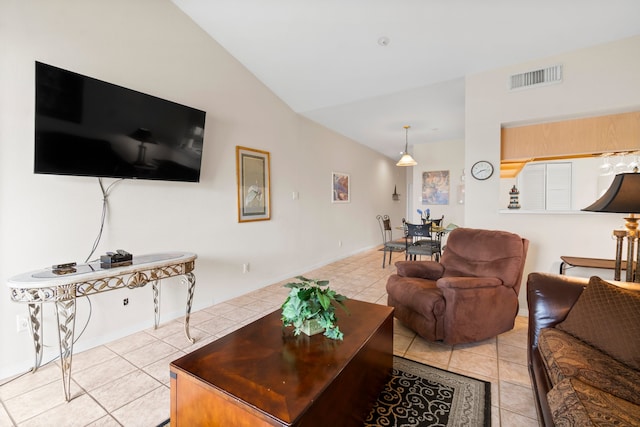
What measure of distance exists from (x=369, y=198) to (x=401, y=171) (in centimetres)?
272

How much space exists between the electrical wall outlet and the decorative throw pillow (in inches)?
143

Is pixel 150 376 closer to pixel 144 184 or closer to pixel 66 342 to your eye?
pixel 66 342

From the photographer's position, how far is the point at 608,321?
4.47 feet

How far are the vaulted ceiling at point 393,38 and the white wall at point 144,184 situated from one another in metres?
0.45

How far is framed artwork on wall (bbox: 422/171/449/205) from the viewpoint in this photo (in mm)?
6352

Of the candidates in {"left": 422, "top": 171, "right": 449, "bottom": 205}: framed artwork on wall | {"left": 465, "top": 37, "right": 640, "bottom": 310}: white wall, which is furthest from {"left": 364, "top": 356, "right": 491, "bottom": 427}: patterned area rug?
{"left": 422, "top": 171, "right": 449, "bottom": 205}: framed artwork on wall

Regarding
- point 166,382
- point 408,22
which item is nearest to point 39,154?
point 166,382

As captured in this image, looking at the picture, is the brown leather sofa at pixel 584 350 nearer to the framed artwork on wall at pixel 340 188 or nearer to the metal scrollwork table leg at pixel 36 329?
the metal scrollwork table leg at pixel 36 329

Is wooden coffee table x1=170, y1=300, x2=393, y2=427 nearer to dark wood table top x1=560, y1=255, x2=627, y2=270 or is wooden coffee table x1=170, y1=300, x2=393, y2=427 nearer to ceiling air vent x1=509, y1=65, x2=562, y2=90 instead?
dark wood table top x1=560, y1=255, x2=627, y2=270

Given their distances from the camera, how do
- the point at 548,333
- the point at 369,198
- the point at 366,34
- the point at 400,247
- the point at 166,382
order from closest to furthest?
the point at 548,333
the point at 166,382
the point at 366,34
the point at 400,247
the point at 369,198

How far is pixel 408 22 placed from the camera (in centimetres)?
264

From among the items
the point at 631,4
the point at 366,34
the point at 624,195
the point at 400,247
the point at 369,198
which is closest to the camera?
the point at 624,195

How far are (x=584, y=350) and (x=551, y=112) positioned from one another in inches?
101

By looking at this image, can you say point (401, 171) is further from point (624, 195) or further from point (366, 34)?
point (624, 195)
